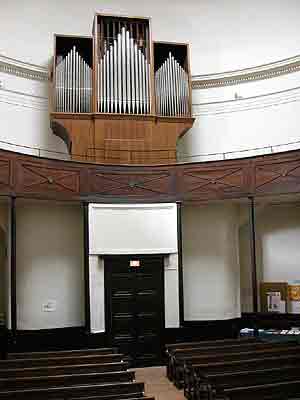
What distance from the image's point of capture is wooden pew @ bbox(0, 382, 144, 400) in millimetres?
7202

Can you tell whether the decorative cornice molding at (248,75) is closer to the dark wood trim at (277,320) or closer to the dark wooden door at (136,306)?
the dark wooden door at (136,306)

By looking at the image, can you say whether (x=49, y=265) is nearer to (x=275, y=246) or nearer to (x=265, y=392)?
(x=275, y=246)

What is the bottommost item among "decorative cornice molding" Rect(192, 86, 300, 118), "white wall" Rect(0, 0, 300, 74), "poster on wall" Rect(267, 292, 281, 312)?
"poster on wall" Rect(267, 292, 281, 312)

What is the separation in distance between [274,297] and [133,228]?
4.19m

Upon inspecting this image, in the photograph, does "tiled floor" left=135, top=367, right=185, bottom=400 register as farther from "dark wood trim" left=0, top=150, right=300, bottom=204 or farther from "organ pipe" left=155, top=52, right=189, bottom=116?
"organ pipe" left=155, top=52, right=189, bottom=116

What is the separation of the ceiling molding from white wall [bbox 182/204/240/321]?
364 cm

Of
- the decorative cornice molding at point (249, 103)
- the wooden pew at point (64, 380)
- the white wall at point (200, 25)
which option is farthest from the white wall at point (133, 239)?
the white wall at point (200, 25)

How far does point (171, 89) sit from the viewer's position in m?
14.3

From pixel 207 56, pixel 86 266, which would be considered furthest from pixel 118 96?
pixel 86 266

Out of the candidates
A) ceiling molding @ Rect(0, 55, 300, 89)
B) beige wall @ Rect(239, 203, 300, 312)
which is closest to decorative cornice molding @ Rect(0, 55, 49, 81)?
ceiling molding @ Rect(0, 55, 300, 89)

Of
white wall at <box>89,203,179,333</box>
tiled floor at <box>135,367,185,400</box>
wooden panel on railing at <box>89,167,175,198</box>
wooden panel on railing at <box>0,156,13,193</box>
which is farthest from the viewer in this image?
wooden panel on railing at <box>89,167,175,198</box>

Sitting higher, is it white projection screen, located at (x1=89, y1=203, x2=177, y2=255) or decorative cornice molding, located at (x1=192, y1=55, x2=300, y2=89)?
decorative cornice molding, located at (x1=192, y1=55, x2=300, y2=89)

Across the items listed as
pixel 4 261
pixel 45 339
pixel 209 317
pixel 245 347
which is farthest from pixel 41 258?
pixel 245 347

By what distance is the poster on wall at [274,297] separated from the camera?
14.0 m
